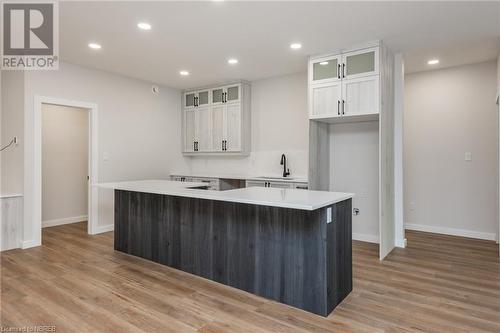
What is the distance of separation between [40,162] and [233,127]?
120 inches

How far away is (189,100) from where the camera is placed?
6.39m

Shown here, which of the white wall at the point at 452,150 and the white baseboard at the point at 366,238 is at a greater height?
the white wall at the point at 452,150

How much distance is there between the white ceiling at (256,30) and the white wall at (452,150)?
0.52 metres

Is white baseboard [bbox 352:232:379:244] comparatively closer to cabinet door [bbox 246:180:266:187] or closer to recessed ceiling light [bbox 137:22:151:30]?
cabinet door [bbox 246:180:266:187]

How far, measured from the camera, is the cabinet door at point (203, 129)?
6.07 m

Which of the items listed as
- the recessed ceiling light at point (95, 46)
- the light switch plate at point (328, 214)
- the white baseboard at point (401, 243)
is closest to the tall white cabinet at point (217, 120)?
the recessed ceiling light at point (95, 46)

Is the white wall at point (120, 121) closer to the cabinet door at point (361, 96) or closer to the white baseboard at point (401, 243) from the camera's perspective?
the cabinet door at point (361, 96)

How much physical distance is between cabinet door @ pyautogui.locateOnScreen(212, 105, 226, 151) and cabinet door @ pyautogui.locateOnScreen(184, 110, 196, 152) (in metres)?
0.54

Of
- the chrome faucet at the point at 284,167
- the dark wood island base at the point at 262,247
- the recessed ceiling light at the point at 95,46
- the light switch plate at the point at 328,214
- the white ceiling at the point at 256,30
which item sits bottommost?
the dark wood island base at the point at 262,247

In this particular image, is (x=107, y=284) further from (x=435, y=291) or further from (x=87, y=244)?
(x=435, y=291)

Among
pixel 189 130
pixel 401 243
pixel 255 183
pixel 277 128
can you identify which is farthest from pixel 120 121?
pixel 401 243

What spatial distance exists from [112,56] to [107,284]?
3053 millimetres

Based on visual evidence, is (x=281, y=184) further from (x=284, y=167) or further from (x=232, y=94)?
(x=232, y=94)

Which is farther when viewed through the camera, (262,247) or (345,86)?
(345,86)
